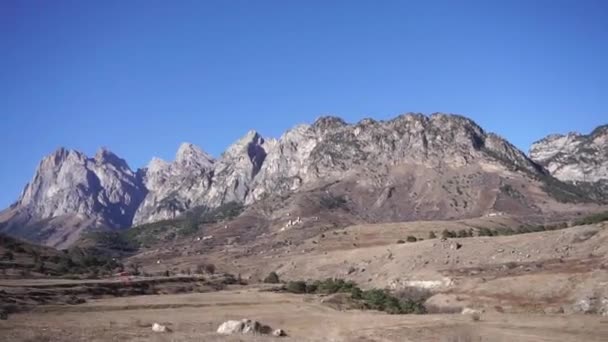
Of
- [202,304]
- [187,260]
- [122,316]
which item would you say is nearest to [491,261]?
[202,304]

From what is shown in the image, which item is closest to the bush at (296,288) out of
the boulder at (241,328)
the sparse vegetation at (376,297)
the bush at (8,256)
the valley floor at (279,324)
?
the sparse vegetation at (376,297)

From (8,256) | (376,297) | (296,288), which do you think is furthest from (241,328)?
(8,256)

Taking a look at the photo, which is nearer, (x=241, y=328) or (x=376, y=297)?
(x=241, y=328)

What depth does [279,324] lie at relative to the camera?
53531mm

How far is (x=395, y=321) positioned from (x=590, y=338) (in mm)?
16050

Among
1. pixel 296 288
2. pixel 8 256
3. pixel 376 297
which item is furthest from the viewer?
pixel 8 256

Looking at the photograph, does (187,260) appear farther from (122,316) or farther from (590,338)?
(590,338)

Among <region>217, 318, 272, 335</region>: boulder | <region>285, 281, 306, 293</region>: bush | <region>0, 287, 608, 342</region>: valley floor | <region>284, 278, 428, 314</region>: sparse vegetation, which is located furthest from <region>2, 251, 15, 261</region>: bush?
<region>217, 318, 272, 335</region>: boulder

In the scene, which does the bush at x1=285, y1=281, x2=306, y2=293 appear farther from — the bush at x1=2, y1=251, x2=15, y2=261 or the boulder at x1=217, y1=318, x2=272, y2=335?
the bush at x1=2, y1=251, x2=15, y2=261

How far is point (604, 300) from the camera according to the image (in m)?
55.2

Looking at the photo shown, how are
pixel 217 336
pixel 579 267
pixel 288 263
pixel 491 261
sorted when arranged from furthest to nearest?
pixel 288 263
pixel 491 261
pixel 579 267
pixel 217 336

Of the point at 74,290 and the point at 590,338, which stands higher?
the point at 74,290

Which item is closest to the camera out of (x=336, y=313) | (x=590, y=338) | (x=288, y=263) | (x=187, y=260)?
(x=590, y=338)

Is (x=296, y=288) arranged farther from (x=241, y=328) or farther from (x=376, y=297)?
(x=241, y=328)
